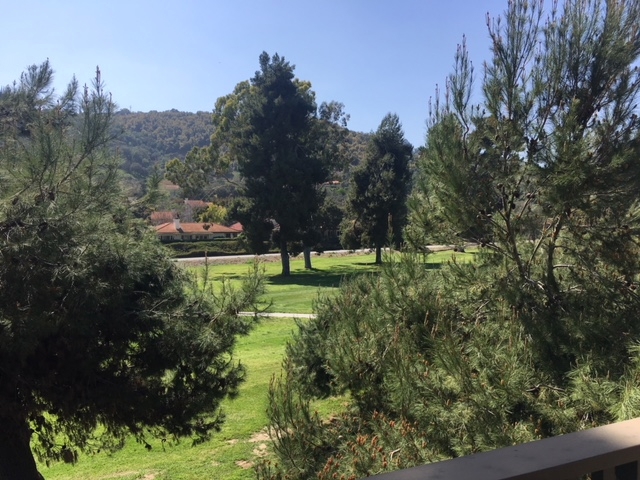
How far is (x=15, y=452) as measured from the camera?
5.45m

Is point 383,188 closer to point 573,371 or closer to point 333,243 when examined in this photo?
point 333,243

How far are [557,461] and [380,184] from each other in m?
34.8

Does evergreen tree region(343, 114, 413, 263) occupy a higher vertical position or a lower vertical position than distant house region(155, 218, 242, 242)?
higher

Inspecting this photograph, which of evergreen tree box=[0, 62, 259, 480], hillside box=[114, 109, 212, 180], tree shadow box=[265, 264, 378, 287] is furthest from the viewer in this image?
hillside box=[114, 109, 212, 180]

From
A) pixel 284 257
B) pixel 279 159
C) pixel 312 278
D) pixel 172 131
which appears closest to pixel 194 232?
pixel 284 257

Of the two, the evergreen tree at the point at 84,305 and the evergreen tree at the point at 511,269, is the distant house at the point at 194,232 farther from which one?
the evergreen tree at the point at 511,269

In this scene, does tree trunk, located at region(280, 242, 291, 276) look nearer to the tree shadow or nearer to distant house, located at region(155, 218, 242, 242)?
the tree shadow

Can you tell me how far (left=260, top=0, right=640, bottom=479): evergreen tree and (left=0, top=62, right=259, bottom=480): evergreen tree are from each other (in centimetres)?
100

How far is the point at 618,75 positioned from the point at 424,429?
13.1 ft

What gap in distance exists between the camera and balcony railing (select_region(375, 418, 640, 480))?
1.67 meters

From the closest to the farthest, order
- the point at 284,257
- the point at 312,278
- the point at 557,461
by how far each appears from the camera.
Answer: the point at 557,461, the point at 312,278, the point at 284,257

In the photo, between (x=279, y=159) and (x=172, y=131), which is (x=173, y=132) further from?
(x=279, y=159)

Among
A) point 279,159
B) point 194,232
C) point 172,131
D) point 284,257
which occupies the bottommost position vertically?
point 284,257

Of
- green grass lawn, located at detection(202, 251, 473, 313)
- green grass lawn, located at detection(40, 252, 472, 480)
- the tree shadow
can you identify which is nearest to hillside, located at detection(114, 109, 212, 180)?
green grass lawn, located at detection(202, 251, 473, 313)
